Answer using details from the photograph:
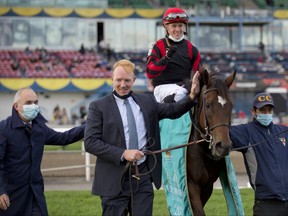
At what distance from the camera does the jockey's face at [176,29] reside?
584 centimetres

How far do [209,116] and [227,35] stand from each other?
38579 millimetres

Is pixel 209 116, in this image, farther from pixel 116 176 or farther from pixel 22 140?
pixel 22 140

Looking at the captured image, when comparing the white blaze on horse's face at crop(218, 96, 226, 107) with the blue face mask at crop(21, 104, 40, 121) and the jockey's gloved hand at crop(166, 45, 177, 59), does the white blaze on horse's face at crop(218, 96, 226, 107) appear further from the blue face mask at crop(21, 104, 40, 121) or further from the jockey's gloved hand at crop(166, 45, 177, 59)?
the blue face mask at crop(21, 104, 40, 121)

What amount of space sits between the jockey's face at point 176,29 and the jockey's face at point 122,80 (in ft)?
5.43

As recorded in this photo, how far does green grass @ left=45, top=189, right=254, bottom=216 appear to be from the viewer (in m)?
7.61

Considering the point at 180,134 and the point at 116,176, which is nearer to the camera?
the point at 116,176

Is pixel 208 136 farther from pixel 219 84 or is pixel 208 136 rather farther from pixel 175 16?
pixel 175 16

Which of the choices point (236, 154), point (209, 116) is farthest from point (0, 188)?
point (236, 154)

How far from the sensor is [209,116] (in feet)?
15.9

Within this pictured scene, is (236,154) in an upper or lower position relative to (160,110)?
lower

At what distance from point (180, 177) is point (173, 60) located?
1.19 m

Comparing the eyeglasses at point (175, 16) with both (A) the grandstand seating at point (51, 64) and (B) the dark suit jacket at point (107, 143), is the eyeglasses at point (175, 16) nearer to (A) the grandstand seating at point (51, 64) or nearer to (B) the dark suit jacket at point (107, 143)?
(B) the dark suit jacket at point (107, 143)

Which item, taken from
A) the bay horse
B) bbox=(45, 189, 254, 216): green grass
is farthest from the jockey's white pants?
bbox=(45, 189, 254, 216): green grass

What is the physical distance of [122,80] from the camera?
4277 millimetres
